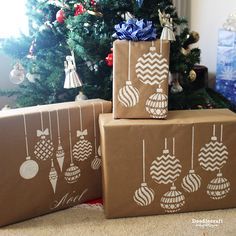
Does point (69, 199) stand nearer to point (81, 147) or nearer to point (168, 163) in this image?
point (81, 147)

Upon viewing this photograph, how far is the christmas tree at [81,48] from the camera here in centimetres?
133

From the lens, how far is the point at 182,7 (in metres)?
2.24

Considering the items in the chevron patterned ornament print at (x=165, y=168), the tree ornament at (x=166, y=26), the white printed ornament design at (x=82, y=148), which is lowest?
the chevron patterned ornament print at (x=165, y=168)

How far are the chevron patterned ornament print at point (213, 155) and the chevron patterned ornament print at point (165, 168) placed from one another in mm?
97

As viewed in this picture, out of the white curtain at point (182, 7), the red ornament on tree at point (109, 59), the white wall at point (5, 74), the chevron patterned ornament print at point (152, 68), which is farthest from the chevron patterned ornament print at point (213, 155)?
the white curtain at point (182, 7)

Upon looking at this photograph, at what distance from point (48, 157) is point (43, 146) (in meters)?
0.05

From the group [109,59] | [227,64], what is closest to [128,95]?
[109,59]

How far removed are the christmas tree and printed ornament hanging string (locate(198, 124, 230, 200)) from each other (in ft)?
1.12

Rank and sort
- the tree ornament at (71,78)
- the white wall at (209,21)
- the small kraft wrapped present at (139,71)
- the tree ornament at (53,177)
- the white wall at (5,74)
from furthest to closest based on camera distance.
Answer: the white wall at (209,21)
the white wall at (5,74)
the tree ornament at (71,78)
the tree ornament at (53,177)
the small kraft wrapped present at (139,71)

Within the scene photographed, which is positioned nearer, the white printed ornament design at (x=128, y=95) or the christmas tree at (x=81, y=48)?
the white printed ornament design at (x=128, y=95)

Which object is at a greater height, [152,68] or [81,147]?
[152,68]

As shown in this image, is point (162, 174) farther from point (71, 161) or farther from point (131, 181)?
point (71, 161)

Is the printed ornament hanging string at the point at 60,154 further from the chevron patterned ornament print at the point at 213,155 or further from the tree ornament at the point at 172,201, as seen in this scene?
the chevron patterned ornament print at the point at 213,155

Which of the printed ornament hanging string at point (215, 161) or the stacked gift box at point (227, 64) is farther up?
the stacked gift box at point (227, 64)
